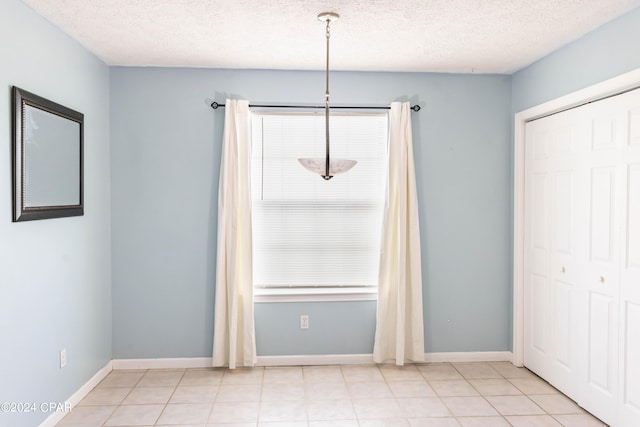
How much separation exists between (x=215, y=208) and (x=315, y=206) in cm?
84

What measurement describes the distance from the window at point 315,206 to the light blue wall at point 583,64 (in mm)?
1184

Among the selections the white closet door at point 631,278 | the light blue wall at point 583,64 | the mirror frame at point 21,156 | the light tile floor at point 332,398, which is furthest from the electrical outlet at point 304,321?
the light blue wall at point 583,64

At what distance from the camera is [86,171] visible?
3611mm

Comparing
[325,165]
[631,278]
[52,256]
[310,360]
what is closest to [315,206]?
[310,360]

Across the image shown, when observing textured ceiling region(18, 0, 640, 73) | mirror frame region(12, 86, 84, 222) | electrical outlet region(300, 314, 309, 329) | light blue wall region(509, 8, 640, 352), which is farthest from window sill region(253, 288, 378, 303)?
light blue wall region(509, 8, 640, 352)

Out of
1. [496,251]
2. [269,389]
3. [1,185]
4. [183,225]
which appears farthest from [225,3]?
[496,251]

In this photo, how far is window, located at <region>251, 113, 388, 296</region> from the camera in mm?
4227

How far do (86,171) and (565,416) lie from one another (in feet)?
12.1

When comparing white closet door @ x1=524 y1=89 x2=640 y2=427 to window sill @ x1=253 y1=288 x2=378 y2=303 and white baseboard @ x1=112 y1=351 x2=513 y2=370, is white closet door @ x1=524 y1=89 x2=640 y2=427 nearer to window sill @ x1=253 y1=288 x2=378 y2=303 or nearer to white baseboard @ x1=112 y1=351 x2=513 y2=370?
white baseboard @ x1=112 y1=351 x2=513 y2=370

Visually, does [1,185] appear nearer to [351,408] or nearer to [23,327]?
[23,327]

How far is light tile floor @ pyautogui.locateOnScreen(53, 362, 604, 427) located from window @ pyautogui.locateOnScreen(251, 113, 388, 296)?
0.75m

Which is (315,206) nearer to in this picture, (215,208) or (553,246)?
(215,208)

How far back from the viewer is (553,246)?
3717 millimetres

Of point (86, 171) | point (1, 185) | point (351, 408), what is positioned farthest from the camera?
point (86, 171)
